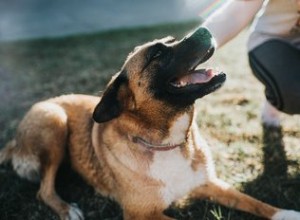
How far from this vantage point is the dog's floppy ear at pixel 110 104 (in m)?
3.56

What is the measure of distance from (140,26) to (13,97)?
5.30 meters

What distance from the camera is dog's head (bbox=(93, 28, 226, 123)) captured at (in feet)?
11.7

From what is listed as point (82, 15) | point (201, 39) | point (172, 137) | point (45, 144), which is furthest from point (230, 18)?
point (82, 15)

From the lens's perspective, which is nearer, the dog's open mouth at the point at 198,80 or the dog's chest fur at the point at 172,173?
the dog's open mouth at the point at 198,80

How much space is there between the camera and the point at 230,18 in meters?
4.32

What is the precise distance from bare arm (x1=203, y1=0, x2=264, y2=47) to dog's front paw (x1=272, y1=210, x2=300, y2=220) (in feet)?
4.90

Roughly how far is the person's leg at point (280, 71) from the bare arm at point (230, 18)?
1.06 ft

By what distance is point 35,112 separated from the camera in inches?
184

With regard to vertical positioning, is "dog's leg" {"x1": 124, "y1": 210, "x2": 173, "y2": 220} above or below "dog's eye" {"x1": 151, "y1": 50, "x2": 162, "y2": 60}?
below

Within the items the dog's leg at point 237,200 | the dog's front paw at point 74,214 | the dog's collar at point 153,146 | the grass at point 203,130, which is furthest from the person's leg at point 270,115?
the dog's front paw at point 74,214

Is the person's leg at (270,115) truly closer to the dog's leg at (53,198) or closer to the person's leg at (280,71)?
the person's leg at (280,71)

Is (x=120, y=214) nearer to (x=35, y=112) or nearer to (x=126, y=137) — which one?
(x=126, y=137)

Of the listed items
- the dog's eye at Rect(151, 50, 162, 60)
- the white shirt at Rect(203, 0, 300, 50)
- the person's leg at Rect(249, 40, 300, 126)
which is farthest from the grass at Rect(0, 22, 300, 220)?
the dog's eye at Rect(151, 50, 162, 60)

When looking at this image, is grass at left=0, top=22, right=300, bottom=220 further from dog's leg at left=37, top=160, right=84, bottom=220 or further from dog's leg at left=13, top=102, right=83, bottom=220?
dog's leg at left=13, top=102, right=83, bottom=220
